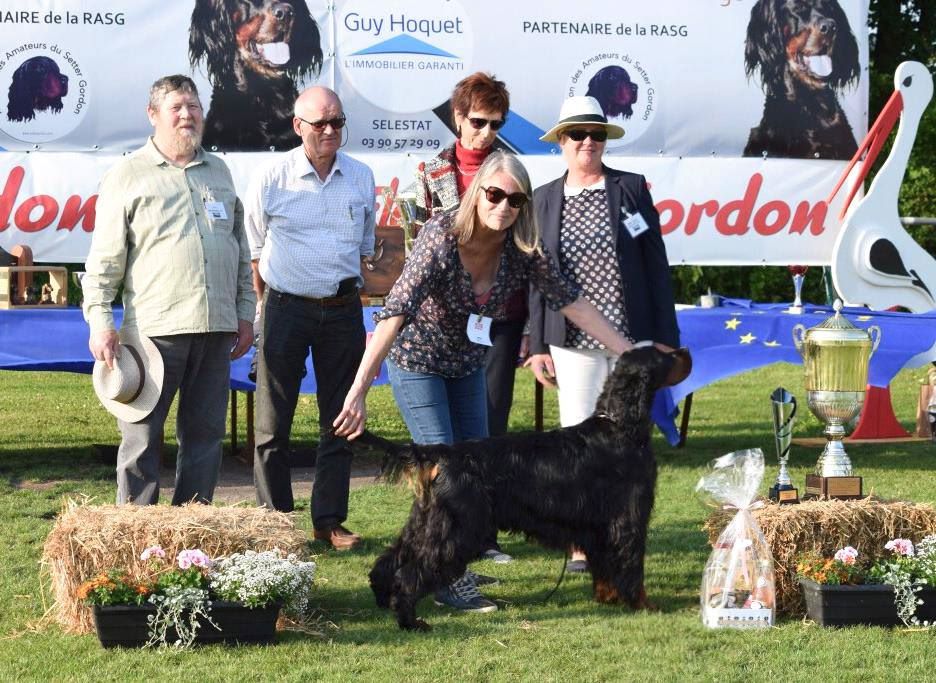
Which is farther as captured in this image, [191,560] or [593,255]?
[593,255]

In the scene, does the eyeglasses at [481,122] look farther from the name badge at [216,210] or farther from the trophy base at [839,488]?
the trophy base at [839,488]

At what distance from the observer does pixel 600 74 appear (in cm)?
791

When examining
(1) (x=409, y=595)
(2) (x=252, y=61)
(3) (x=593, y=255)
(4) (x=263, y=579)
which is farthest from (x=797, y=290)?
(4) (x=263, y=579)

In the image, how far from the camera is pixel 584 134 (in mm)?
4328

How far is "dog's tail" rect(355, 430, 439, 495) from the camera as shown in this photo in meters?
3.55

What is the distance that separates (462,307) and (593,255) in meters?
0.71

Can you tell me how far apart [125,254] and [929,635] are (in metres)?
2.77

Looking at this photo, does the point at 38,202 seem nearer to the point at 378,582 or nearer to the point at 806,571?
the point at 378,582

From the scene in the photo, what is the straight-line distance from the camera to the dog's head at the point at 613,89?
7906 mm

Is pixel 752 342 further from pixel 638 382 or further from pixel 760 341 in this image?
pixel 638 382

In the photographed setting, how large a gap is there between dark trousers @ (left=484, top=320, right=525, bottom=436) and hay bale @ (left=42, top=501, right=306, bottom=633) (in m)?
1.16

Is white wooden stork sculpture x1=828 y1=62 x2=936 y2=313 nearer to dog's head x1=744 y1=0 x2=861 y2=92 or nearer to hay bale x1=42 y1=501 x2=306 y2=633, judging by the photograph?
dog's head x1=744 y1=0 x2=861 y2=92

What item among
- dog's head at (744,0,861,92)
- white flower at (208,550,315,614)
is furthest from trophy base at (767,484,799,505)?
dog's head at (744,0,861,92)

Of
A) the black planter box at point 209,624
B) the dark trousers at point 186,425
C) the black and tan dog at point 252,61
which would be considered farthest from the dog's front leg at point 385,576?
the black and tan dog at point 252,61
